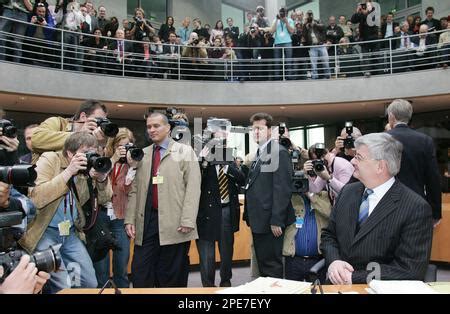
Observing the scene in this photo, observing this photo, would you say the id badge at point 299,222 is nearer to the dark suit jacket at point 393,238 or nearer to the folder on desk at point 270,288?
the dark suit jacket at point 393,238

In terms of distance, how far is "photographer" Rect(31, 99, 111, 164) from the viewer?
10.2 feet

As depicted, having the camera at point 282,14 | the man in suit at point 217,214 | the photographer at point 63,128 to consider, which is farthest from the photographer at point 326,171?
the camera at point 282,14

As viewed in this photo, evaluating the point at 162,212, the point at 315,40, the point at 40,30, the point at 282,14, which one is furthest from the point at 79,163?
the point at 315,40

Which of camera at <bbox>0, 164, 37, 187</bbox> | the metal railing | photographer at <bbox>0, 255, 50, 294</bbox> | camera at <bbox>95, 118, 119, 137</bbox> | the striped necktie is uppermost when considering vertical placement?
the metal railing

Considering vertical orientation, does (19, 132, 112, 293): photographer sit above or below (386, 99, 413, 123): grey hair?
below

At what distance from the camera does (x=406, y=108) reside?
349 cm

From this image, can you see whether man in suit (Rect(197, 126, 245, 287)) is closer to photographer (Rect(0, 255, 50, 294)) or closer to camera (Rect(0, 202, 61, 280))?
camera (Rect(0, 202, 61, 280))

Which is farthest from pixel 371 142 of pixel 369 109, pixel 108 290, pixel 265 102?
pixel 369 109

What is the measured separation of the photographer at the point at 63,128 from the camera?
3.11m

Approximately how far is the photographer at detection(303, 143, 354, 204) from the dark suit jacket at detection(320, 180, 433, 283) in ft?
3.62

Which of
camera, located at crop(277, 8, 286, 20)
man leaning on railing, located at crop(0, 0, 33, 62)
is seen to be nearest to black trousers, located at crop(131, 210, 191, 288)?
man leaning on railing, located at crop(0, 0, 33, 62)

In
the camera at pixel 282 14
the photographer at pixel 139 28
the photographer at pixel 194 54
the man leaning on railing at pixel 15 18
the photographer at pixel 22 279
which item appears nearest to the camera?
the photographer at pixel 22 279

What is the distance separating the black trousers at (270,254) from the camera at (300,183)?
42 centimetres

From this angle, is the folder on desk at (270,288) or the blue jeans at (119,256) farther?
the blue jeans at (119,256)
